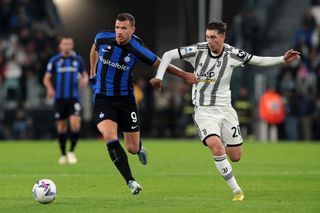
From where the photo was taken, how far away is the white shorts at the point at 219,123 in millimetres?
11469

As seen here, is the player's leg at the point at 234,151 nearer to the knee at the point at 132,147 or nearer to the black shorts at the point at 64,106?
the knee at the point at 132,147

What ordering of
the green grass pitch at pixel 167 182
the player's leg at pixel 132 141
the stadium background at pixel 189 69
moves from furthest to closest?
the stadium background at pixel 189 69
the player's leg at pixel 132 141
the green grass pitch at pixel 167 182

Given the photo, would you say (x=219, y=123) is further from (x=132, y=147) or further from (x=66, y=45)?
(x=66, y=45)

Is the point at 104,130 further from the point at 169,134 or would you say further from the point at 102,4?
the point at 102,4

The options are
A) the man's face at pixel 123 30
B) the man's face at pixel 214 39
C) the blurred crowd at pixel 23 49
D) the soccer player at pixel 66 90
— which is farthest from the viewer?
the blurred crowd at pixel 23 49

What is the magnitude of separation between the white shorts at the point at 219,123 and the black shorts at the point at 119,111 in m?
1.03

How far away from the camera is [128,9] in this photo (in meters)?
36.1

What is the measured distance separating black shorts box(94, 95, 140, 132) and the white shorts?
1.03 metres

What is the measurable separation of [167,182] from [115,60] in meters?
2.64

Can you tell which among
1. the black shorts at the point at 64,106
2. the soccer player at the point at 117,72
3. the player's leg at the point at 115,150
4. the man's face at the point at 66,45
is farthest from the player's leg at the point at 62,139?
the player's leg at the point at 115,150

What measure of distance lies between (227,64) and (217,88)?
32cm

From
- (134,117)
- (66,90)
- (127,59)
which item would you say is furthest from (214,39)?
(66,90)

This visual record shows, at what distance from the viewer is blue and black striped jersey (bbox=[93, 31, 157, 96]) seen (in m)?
12.1

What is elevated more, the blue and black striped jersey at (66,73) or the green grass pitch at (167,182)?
the blue and black striped jersey at (66,73)
